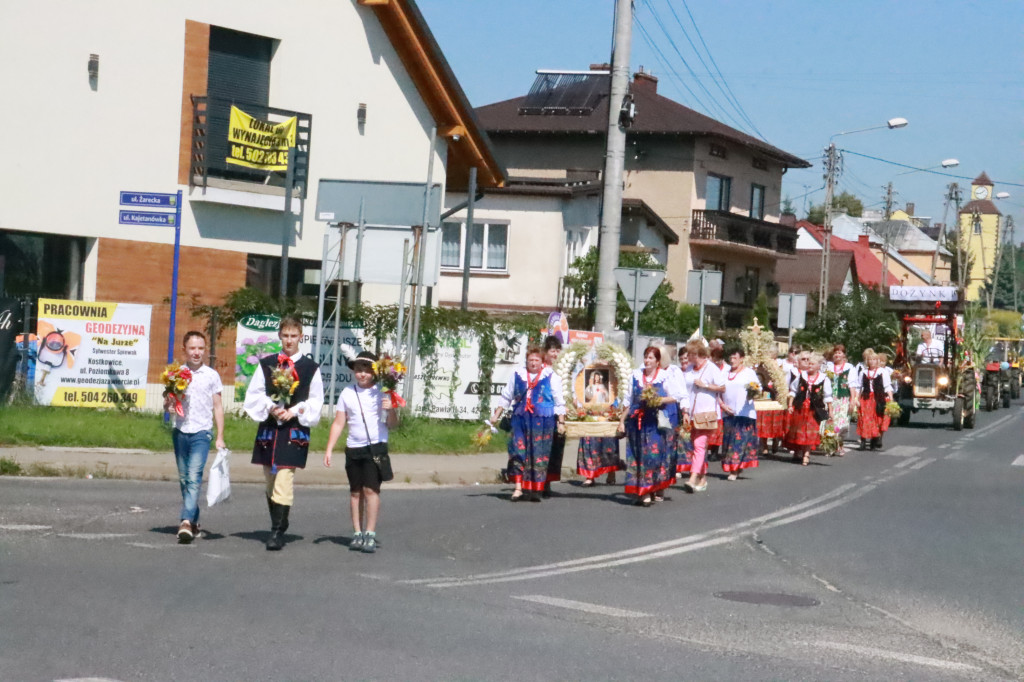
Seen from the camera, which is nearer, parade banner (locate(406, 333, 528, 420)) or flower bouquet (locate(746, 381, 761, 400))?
flower bouquet (locate(746, 381, 761, 400))

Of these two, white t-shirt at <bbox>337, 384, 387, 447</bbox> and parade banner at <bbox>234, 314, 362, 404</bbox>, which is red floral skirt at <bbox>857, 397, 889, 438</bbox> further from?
white t-shirt at <bbox>337, 384, 387, 447</bbox>

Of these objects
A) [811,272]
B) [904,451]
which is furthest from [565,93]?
[811,272]

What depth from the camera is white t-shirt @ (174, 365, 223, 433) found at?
11.0 metres

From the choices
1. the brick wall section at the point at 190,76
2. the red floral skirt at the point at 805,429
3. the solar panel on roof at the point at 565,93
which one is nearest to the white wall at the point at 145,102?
the brick wall section at the point at 190,76

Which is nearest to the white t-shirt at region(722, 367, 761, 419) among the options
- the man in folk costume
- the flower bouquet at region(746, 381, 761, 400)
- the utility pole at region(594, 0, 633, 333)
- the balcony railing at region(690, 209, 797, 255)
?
the flower bouquet at region(746, 381, 761, 400)

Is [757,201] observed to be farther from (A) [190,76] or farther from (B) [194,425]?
(B) [194,425]

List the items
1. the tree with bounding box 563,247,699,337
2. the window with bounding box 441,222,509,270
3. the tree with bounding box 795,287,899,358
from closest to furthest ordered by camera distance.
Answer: the tree with bounding box 563,247,699,337, the window with bounding box 441,222,509,270, the tree with bounding box 795,287,899,358

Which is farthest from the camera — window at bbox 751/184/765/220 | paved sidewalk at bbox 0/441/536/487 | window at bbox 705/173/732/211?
window at bbox 751/184/765/220

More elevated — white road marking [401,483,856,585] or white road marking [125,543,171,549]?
white road marking [401,483,856,585]

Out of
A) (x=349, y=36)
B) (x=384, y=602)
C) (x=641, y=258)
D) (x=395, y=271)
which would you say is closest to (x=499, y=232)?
(x=641, y=258)

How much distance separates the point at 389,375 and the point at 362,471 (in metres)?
0.80

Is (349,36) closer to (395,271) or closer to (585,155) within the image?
(395,271)

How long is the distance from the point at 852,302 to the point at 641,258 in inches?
313

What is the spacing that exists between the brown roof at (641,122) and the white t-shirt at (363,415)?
35.4 metres
